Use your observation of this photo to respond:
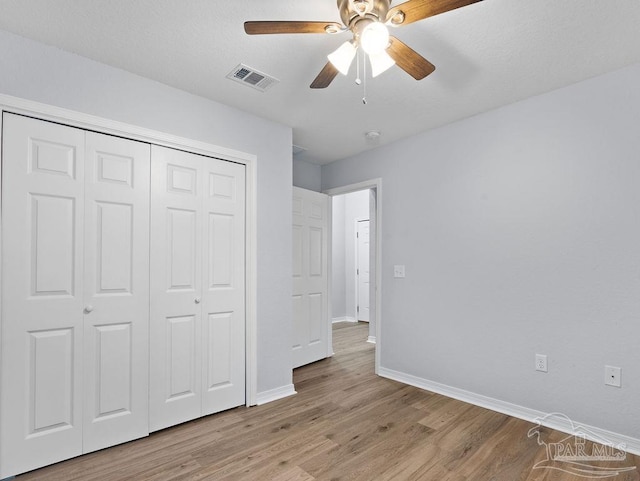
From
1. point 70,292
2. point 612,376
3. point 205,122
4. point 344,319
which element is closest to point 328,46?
point 205,122

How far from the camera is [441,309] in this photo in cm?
325

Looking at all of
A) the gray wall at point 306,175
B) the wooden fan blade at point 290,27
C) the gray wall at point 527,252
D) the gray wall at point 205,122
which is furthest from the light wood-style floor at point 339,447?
the gray wall at point 306,175

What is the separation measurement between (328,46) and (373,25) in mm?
678

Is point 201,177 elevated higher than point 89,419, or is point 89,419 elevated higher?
point 201,177

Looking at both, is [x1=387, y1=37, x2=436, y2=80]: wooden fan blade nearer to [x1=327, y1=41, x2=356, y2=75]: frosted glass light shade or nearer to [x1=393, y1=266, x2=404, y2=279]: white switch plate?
[x1=327, y1=41, x2=356, y2=75]: frosted glass light shade

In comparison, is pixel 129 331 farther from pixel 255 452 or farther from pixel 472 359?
pixel 472 359

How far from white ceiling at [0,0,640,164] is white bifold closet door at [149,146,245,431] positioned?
64 centimetres

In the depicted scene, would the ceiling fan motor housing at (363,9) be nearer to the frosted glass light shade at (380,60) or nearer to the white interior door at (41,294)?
the frosted glass light shade at (380,60)

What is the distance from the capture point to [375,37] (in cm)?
149

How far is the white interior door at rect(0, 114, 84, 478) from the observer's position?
1960mm

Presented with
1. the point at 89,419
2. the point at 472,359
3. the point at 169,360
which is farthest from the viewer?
the point at 472,359

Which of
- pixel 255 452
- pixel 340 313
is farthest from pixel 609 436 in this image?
pixel 340 313

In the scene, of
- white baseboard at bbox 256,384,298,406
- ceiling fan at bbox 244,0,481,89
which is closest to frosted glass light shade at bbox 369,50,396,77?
ceiling fan at bbox 244,0,481,89

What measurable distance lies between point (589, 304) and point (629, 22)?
173 cm
